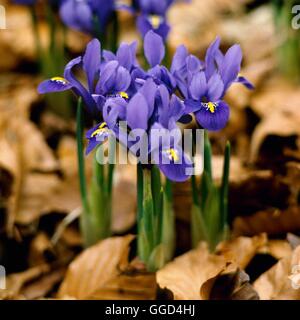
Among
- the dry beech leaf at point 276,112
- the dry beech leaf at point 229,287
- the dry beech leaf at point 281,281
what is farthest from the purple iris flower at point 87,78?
the dry beech leaf at point 276,112

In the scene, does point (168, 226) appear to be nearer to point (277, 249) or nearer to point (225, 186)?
point (225, 186)

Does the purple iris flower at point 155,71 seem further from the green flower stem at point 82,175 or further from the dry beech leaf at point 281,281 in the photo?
the dry beech leaf at point 281,281

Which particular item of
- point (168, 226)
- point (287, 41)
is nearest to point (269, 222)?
point (168, 226)

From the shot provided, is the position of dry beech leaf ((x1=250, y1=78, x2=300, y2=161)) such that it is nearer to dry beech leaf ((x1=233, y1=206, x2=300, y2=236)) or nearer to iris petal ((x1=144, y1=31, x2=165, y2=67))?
dry beech leaf ((x1=233, y1=206, x2=300, y2=236))

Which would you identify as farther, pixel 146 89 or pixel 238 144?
pixel 238 144
